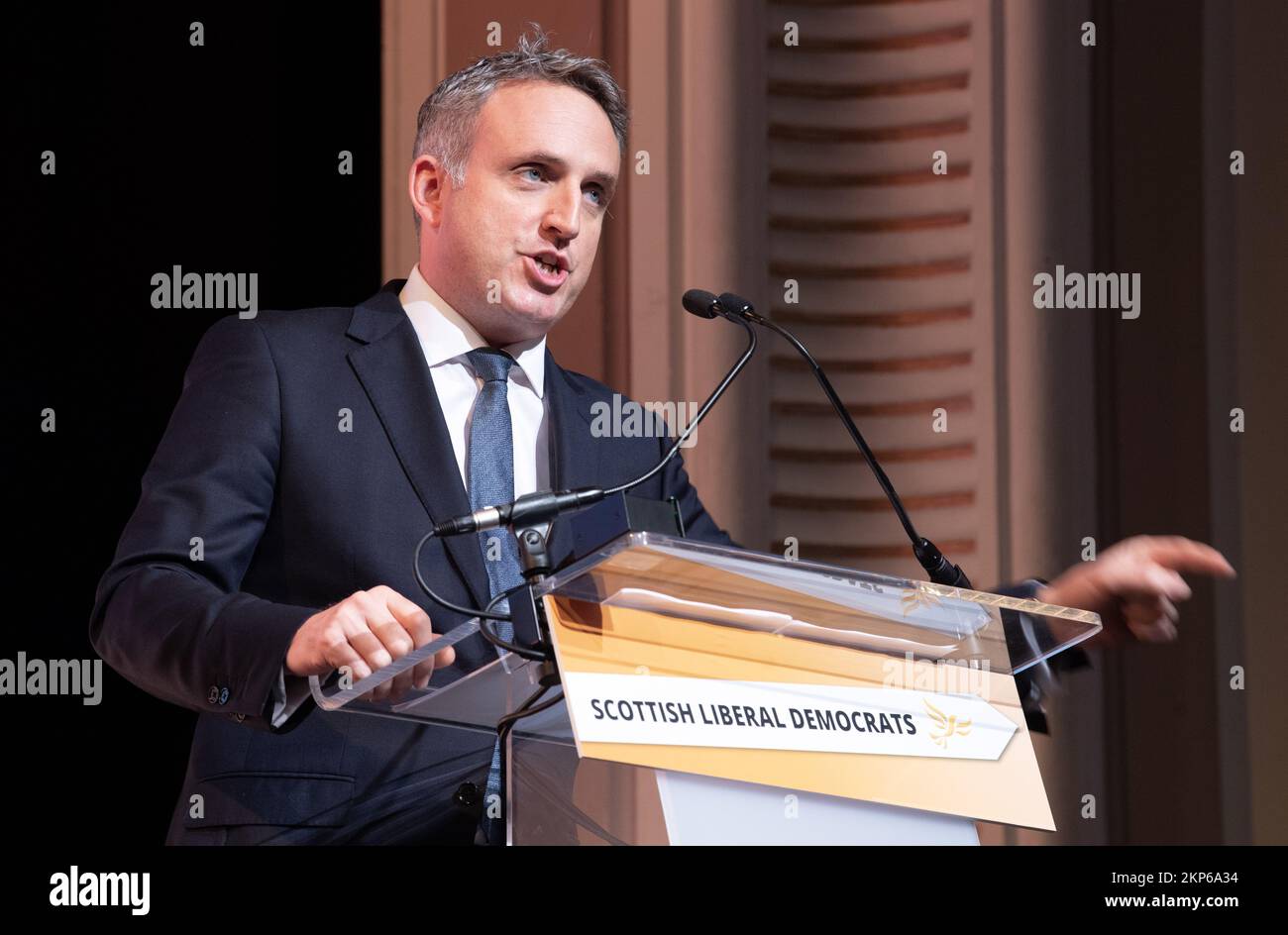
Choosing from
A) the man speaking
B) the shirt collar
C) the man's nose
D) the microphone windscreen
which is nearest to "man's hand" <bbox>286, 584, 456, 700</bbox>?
the man speaking

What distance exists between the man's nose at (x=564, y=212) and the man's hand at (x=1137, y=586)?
0.94 metres

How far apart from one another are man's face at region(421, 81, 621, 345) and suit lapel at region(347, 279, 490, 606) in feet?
0.44

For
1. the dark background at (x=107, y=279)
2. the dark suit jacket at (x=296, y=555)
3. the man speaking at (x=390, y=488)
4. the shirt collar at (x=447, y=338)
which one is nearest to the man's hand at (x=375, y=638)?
the man speaking at (x=390, y=488)

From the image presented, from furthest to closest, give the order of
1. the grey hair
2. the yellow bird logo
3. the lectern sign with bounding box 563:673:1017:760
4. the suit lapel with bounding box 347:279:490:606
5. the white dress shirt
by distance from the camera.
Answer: the grey hair
the white dress shirt
the suit lapel with bounding box 347:279:490:606
the yellow bird logo
the lectern sign with bounding box 563:673:1017:760

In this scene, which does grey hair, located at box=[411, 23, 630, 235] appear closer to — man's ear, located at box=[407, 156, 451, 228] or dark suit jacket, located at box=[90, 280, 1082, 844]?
man's ear, located at box=[407, 156, 451, 228]

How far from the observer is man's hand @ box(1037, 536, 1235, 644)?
1.79 m

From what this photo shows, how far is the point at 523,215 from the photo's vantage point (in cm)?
240

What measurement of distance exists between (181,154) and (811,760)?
215 cm

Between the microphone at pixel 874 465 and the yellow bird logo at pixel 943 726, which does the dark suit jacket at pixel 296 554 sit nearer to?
the microphone at pixel 874 465

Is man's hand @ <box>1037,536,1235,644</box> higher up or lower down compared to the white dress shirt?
lower down

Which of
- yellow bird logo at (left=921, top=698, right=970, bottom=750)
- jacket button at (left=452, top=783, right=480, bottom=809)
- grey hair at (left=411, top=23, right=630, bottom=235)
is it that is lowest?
jacket button at (left=452, top=783, right=480, bottom=809)

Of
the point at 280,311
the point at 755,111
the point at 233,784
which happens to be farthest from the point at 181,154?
the point at 233,784
